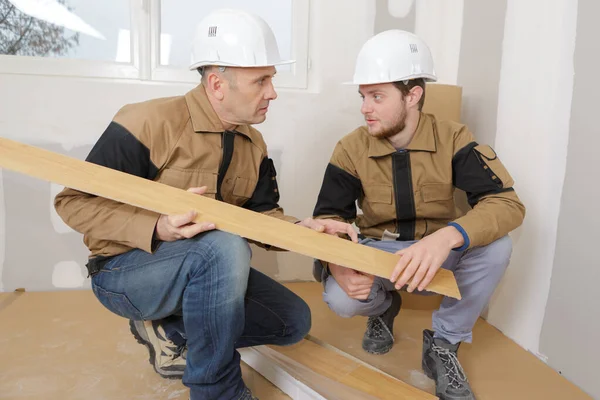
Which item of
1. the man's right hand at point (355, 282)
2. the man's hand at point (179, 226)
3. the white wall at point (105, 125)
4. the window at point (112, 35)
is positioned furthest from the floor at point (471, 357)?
the window at point (112, 35)

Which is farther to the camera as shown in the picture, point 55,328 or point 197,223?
point 55,328

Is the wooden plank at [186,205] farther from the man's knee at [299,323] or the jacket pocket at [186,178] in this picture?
the man's knee at [299,323]

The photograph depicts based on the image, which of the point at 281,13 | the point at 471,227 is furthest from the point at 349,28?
the point at 471,227

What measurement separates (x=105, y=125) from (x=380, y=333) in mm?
1514

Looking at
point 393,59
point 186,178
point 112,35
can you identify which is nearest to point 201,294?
point 186,178

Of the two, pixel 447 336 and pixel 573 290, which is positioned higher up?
pixel 573 290

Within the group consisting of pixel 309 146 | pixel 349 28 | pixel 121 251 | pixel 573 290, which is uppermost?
pixel 349 28

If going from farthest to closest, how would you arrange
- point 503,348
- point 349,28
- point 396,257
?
point 349,28, point 503,348, point 396,257

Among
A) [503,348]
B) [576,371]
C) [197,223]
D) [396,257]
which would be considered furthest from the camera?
[503,348]

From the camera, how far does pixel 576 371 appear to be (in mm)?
1515

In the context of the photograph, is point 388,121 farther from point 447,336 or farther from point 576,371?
point 576,371

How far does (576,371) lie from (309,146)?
4.74 ft

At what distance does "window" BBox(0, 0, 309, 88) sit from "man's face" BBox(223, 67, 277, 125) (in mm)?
999

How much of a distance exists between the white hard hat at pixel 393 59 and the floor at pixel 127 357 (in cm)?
92
